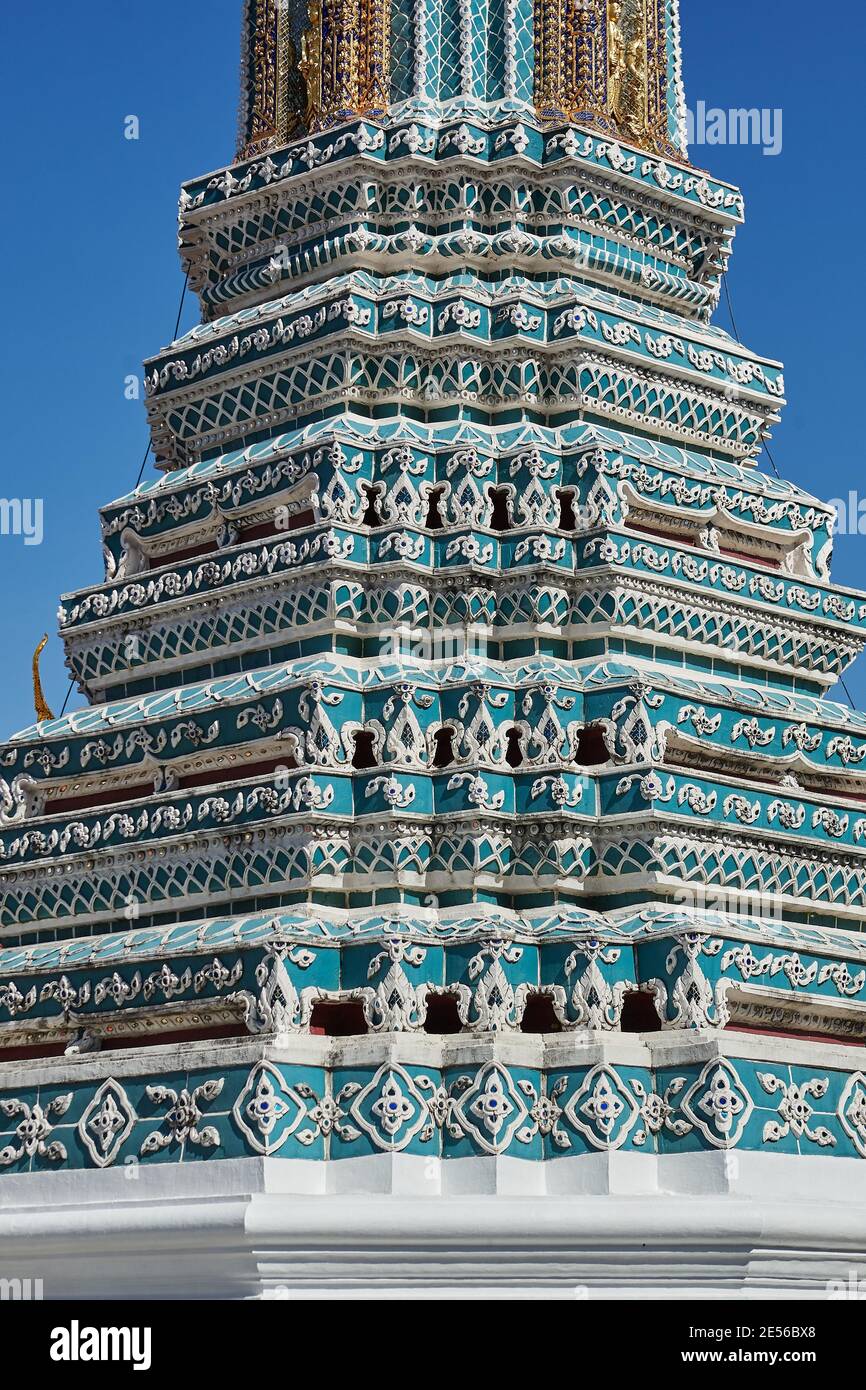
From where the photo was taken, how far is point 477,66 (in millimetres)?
19547

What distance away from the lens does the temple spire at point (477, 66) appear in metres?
19.4

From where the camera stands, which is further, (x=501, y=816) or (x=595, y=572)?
(x=595, y=572)

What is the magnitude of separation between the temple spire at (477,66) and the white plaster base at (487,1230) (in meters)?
10.1

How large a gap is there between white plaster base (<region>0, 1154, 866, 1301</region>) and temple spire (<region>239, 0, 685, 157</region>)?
1014 centimetres

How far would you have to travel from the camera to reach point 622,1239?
43.4ft

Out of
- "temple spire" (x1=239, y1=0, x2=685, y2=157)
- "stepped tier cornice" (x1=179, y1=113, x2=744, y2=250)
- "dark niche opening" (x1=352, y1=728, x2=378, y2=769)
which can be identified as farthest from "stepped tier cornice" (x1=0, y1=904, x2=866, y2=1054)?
"temple spire" (x1=239, y1=0, x2=685, y2=157)

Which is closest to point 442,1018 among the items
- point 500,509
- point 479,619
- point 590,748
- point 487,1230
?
point 487,1230

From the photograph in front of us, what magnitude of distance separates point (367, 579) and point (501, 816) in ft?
7.98

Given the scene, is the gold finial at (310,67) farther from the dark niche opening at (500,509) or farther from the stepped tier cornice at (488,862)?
the stepped tier cornice at (488,862)

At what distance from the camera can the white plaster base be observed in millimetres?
13234

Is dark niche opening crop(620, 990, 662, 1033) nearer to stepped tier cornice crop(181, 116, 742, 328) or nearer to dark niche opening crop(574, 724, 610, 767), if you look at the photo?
dark niche opening crop(574, 724, 610, 767)
